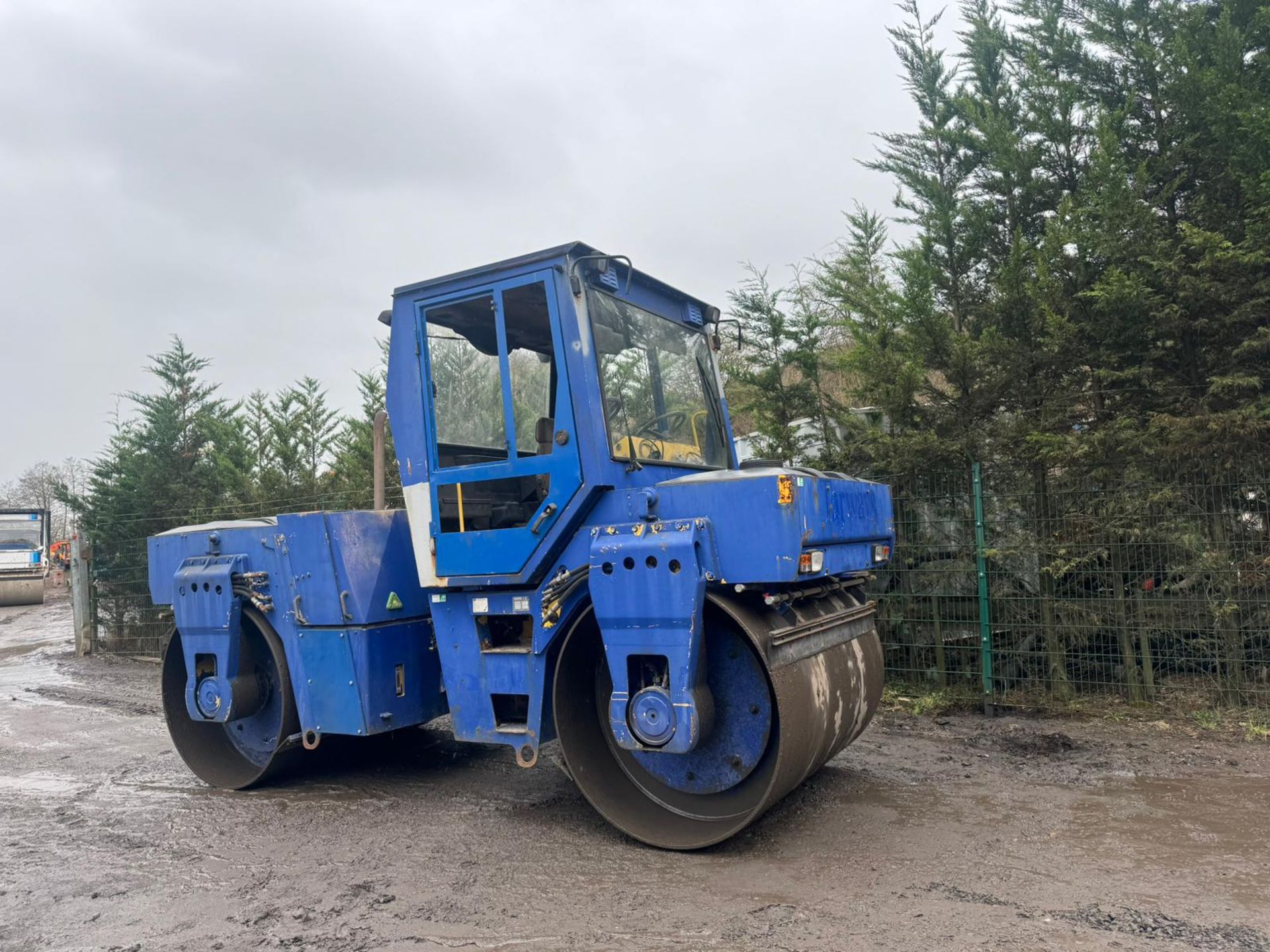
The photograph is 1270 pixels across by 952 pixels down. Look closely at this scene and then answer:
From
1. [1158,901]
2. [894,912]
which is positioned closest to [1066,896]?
[1158,901]

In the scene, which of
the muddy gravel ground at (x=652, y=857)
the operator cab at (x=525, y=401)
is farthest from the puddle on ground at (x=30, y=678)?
the operator cab at (x=525, y=401)

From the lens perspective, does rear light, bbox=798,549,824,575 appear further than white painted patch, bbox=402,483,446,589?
No

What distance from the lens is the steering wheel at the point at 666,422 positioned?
16.1 feet

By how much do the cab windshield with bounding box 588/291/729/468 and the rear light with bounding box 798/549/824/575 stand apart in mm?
1064

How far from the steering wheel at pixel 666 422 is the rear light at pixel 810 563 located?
121 cm

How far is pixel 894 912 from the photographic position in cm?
344

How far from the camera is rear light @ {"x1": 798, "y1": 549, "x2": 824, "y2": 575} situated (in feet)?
13.1

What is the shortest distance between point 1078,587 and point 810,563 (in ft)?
13.1

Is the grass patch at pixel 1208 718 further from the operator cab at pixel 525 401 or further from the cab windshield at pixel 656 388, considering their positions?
the operator cab at pixel 525 401

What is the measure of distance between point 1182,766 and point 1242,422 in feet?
7.86

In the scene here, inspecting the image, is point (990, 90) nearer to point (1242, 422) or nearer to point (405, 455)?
point (1242, 422)

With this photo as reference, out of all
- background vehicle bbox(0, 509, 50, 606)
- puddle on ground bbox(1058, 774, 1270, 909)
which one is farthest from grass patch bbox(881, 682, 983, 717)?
background vehicle bbox(0, 509, 50, 606)

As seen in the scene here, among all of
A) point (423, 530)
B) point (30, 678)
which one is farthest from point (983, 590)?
point (30, 678)

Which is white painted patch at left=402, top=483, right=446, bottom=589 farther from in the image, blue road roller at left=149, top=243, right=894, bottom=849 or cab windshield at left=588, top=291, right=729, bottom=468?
cab windshield at left=588, top=291, right=729, bottom=468
